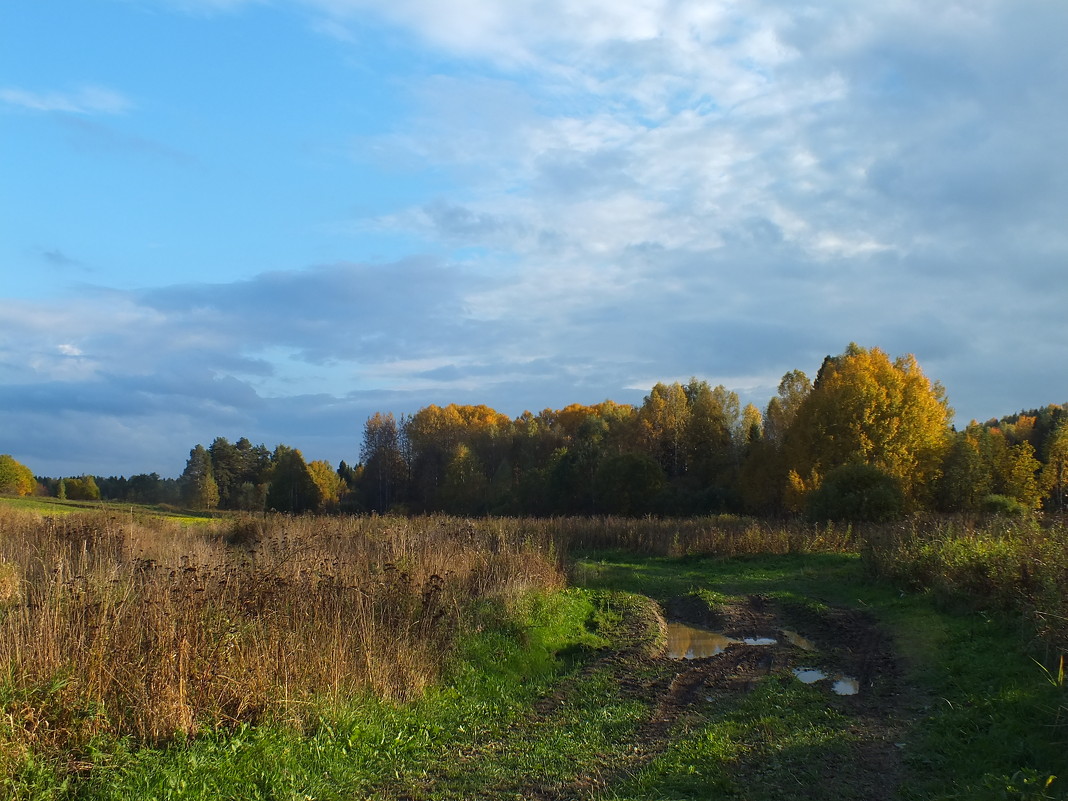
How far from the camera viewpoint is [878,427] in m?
40.2

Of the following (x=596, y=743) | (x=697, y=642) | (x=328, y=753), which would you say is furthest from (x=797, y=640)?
(x=328, y=753)

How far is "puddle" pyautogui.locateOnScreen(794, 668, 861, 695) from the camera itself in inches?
343

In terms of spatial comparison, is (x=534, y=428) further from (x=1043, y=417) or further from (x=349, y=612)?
(x=349, y=612)

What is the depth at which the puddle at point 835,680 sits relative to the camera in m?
8.72

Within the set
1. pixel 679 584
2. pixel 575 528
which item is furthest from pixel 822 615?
pixel 575 528

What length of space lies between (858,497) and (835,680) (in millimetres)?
17529

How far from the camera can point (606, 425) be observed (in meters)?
68.1

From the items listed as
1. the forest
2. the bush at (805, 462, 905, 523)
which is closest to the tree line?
the bush at (805, 462, 905, 523)

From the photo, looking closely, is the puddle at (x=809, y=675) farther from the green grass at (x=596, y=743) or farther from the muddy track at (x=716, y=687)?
the green grass at (x=596, y=743)

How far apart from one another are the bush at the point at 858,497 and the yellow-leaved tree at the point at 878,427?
1312cm

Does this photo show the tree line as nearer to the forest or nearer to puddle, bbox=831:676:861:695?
the forest

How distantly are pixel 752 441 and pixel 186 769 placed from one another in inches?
2134

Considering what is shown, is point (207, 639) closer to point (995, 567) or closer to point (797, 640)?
point (797, 640)

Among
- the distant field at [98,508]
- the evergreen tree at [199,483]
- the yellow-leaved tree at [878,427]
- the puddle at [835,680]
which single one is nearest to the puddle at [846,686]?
the puddle at [835,680]
